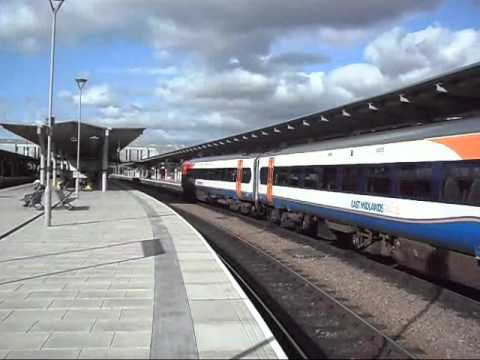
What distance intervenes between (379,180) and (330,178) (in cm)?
331

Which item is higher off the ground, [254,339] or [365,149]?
[365,149]

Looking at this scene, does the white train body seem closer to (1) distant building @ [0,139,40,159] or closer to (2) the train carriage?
(2) the train carriage

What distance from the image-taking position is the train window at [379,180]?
13023 millimetres

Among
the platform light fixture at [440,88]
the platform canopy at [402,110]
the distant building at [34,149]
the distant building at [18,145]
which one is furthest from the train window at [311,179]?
the distant building at [18,145]

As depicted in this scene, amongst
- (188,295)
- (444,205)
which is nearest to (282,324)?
(188,295)

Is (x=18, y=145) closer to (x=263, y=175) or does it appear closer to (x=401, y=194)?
(x=263, y=175)

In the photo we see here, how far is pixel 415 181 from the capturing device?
38.7ft

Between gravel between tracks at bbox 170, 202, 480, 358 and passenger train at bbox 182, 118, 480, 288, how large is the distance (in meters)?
0.90

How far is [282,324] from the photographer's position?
862 centimetres

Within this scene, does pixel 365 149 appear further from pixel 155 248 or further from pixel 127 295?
pixel 127 295

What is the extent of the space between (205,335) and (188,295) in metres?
2.33

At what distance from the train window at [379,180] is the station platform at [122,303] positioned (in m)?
4.02

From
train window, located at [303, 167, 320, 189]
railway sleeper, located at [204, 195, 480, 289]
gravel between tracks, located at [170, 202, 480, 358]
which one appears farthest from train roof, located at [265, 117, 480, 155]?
gravel between tracks, located at [170, 202, 480, 358]

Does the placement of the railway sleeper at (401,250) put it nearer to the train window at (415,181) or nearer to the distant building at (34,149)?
the train window at (415,181)
